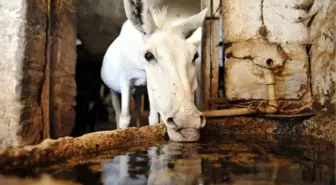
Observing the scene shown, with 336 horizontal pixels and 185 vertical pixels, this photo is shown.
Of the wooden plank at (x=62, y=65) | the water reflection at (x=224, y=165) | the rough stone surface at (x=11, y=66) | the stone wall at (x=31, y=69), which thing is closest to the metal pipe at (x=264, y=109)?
the water reflection at (x=224, y=165)

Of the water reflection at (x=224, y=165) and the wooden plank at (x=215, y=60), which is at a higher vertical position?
the wooden plank at (x=215, y=60)

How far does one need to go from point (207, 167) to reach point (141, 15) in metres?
1.75

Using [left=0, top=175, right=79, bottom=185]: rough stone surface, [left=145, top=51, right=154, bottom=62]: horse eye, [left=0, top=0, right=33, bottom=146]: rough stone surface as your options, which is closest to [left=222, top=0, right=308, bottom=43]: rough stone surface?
[left=145, top=51, right=154, bottom=62]: horse eye

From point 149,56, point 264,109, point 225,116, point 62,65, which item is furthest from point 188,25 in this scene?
point 62,65

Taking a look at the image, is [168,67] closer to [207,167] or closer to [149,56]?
[149,56]

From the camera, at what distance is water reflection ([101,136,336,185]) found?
128 centimetres

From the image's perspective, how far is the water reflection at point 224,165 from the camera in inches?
→ 50.3

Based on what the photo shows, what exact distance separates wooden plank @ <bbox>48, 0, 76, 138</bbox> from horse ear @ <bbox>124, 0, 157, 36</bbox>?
0.55 meters

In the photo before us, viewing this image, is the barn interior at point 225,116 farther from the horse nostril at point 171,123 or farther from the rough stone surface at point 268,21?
the horse nostril at point 171,123

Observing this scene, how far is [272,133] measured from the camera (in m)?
2.89

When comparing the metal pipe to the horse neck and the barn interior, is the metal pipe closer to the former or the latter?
the barn interior

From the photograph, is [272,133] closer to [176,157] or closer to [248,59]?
[248,59]

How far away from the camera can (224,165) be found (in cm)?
155

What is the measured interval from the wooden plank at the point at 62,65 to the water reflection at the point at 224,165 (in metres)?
1.06
